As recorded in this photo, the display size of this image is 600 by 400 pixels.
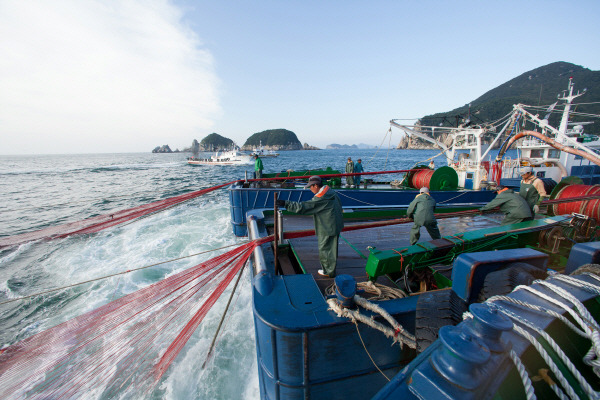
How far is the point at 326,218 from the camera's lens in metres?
4.21

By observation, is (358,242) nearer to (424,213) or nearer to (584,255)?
(424,213)

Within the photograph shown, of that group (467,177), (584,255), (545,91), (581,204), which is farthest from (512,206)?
(545,91)

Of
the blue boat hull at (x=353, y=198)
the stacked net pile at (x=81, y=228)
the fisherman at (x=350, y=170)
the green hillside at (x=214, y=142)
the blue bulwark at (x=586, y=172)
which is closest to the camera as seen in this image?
the stacked net pile at (x=81, y=228)

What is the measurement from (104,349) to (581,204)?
12.6 metres

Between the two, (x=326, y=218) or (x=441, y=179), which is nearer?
(x=326, y=218)

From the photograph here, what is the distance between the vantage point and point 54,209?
707 inches

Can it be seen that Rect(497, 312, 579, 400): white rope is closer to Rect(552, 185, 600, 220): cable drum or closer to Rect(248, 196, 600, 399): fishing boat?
Rect(248, 196, 600, 399): fishing boat

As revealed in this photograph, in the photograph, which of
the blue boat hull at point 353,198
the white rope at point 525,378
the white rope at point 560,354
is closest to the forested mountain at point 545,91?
the blue boat hull at point 353,198

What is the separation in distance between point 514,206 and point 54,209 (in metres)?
24.9

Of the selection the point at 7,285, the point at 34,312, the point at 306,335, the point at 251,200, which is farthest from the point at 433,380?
the point at 7,285

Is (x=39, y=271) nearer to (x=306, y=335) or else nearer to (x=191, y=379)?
(x=191, y=379)

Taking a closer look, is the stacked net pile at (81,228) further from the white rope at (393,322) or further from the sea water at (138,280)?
the white rope at (393,322)

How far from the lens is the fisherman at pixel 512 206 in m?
5.43

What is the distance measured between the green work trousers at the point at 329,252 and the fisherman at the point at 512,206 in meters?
3.41
